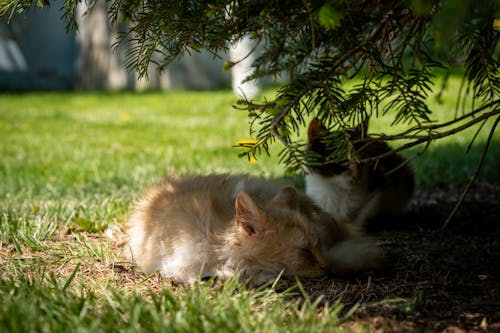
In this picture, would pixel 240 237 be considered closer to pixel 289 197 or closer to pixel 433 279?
pixel 289 197

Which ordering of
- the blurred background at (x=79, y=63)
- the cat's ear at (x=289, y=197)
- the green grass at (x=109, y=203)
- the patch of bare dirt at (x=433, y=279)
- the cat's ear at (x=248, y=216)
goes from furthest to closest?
the blurred background at (x=79, y=63)
the cat's ear at (x=289, y=197)
the cat's ear at (x=248, y=216)
the patch of bare dirt at (x=433, y=279)
the green grass at (x=109, y=203)

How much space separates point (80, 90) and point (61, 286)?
53.2 feet

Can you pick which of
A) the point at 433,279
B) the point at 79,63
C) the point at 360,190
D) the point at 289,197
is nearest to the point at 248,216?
the point at 289,197

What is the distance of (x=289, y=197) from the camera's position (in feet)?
9.05

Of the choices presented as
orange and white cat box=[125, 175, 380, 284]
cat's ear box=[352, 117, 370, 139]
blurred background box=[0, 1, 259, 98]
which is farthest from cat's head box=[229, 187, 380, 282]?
blurred background box=[0, 1, 259, 98]

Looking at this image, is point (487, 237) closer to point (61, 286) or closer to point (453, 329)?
point (453, 329)

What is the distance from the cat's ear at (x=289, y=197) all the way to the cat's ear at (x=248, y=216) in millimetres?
237

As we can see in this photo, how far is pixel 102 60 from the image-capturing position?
17.4 meters

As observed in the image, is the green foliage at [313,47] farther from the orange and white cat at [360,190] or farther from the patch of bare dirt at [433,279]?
the orange and white cat at [360,190]

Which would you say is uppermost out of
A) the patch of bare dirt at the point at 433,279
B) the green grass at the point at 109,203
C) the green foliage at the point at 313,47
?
the green foliage at the point at 313,47

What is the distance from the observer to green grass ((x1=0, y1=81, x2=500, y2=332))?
6.70ft

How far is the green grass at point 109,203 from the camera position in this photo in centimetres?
204

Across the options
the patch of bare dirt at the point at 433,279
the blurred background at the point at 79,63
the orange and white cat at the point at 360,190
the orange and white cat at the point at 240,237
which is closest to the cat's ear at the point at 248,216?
the orange and white cat at the point at 240,237

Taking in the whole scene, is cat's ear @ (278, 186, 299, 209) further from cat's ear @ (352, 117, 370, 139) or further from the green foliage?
cat's ear @ (352, 117, 370, 139)
